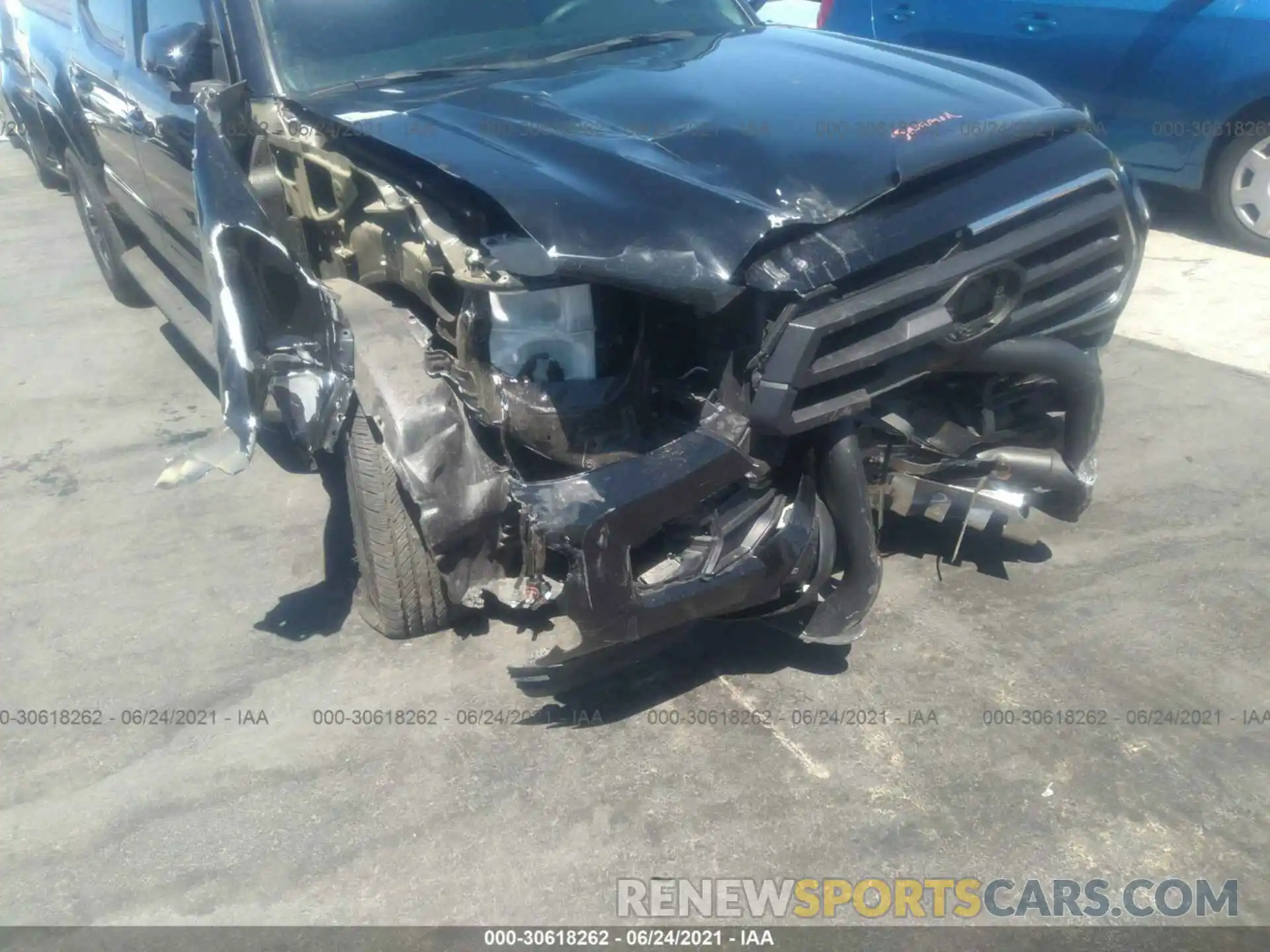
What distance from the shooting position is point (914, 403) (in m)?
2.95

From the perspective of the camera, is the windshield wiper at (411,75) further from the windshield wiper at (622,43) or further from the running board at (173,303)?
the running board at (173,303)

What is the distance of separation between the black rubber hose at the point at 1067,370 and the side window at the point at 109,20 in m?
3.89

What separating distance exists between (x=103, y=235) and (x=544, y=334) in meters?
4.43

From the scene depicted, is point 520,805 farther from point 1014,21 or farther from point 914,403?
point 1014,21

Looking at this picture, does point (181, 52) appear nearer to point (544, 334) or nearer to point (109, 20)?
point (544, 334)

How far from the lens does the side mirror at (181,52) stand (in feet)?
11.1

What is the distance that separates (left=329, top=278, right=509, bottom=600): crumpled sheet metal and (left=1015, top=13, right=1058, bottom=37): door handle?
4.94m

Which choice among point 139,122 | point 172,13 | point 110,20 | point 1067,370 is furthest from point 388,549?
point 110,20

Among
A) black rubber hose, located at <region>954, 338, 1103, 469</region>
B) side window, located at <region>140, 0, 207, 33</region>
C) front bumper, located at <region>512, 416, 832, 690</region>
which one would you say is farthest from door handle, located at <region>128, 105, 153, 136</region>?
black rubber hose, located at <region>954, 338, 1103, 469</region>

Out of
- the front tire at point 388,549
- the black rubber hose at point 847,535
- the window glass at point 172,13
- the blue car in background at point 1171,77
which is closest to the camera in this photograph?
the black rubber hose at point 847,535

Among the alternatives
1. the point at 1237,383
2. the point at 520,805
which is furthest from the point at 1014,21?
the point at 520,805

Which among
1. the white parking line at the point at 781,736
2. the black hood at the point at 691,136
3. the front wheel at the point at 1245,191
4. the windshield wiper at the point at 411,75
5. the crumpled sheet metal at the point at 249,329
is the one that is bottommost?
the white parking line at the point at 781,736

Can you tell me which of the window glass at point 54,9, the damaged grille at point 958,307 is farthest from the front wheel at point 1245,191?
the window glass at point 54,9

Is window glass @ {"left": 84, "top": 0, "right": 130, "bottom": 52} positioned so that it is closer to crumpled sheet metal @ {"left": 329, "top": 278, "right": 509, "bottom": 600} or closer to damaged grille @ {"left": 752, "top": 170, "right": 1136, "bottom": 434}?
crumpled sheet metal @ {"left": 329, "top": 278, "right": 509, "bottom": 600}
